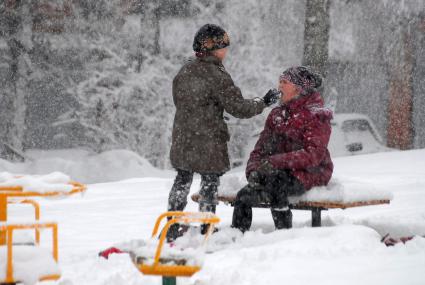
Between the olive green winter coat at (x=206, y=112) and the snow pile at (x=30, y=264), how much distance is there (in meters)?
2.42

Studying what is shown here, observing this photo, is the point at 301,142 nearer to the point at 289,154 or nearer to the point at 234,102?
the point at 289,154

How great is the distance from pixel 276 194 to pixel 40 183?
2.71 metres

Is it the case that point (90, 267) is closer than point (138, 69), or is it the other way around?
point (90, 267)

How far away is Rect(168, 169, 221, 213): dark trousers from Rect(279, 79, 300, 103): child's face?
3.15 ft

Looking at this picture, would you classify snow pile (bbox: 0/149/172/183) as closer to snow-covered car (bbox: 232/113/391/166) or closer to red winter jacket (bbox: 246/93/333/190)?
snow-covered car (bbox: 232/113/391/166)

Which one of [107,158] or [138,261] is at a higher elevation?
[138,261]

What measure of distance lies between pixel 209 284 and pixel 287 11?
58.2ft

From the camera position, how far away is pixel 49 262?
152 inches

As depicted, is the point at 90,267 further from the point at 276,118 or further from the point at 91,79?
the point at 91,79

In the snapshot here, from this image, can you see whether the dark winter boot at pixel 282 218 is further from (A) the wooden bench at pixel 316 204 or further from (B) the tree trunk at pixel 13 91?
(B) the tree trunk at pixel 13 91

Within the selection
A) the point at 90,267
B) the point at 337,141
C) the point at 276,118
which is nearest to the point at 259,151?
the point at 276,118

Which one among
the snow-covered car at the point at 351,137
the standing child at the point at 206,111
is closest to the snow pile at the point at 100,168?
the snow-covered car at the point at 351,137

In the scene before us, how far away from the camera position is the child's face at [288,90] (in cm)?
637

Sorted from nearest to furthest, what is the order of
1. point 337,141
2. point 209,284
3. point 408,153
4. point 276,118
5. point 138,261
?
point 138,261
point 209,284
point 276,118
point 408,153
point 337,141
